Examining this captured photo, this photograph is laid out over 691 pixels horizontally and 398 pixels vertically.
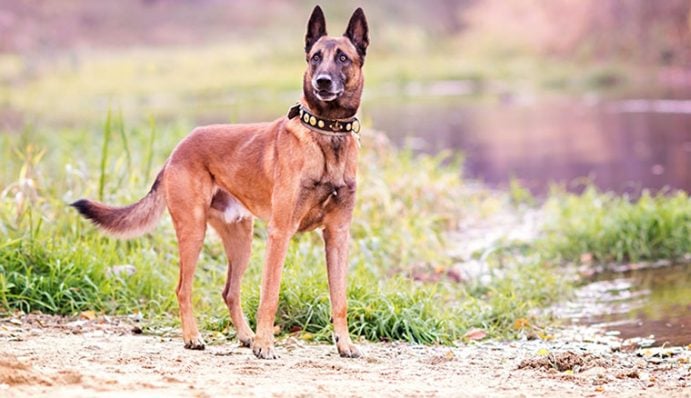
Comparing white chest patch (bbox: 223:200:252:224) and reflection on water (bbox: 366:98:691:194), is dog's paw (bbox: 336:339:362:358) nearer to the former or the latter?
white chest patch (bbox: 223:200:252:224)

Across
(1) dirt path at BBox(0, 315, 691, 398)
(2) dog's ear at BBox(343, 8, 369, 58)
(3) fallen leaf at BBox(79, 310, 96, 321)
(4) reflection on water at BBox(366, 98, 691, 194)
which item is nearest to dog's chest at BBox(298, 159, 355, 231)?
(2) dog's ear at BBox(343, 8, 369, 58)

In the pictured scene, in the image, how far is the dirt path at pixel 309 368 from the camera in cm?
466

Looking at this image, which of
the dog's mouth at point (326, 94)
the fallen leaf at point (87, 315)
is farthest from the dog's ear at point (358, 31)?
the fallen leaf at point (87, 315)

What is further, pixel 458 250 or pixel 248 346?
pixel 458 250

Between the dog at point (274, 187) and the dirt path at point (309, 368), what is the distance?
0.27 m

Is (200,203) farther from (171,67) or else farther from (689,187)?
(171,67)

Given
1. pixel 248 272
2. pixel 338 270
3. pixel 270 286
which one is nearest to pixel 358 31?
pixel 338 270

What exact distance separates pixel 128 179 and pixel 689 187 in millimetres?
6515

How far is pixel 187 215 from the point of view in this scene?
6.04 metres

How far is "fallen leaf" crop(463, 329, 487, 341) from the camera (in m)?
6.61

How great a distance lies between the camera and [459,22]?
42.2 metres

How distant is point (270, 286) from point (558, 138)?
43.2 ft

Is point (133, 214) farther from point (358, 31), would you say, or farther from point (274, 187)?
point (358, 31)

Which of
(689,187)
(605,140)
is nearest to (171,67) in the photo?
(605,140)
